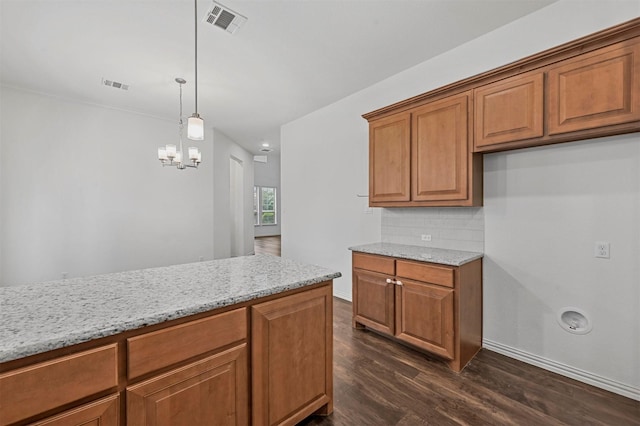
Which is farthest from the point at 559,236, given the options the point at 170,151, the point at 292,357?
the point at 170,151

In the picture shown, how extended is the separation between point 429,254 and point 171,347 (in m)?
2.15

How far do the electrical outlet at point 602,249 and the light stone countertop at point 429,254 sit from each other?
764 mm

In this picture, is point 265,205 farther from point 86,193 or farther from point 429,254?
point 429,254

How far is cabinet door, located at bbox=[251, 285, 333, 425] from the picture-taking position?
4.50ft

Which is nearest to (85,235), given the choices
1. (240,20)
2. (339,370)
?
(240,20)

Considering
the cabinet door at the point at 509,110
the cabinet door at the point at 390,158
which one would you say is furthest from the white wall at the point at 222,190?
the cabinet door at the point at 509,110

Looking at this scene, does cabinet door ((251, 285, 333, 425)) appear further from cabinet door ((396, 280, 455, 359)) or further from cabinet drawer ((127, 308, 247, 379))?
cabinet door ((396, 280, 455, 359))

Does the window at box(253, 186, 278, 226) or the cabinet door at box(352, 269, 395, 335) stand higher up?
the window at box(253, 186, 278, 226)

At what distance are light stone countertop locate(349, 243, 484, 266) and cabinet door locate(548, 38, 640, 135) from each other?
1.14m

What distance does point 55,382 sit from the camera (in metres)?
0.87

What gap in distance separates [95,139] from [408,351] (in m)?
5.34

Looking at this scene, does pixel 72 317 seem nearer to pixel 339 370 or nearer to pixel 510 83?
pixel 339 370

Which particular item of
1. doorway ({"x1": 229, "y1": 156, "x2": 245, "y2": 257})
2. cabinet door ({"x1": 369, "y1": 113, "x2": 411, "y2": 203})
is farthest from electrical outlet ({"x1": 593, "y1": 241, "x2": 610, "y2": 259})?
doorway ({"x1": 229, "y1": 156, "x2": 245, "y2": 257})

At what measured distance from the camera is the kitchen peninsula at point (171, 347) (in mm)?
870
